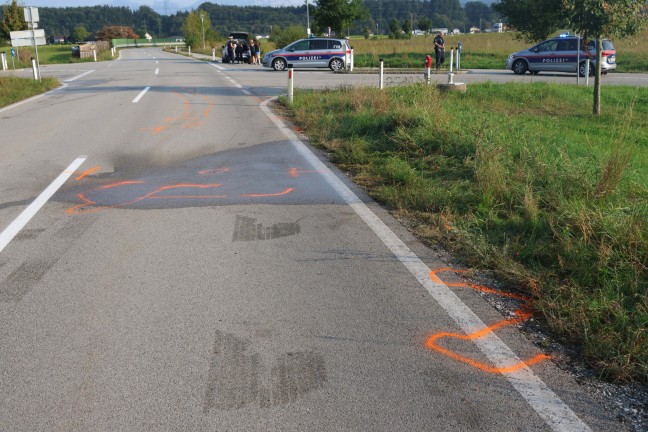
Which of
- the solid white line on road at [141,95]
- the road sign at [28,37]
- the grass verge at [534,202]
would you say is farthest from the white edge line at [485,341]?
the road sign at [28,37]

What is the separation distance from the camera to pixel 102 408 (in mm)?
3305

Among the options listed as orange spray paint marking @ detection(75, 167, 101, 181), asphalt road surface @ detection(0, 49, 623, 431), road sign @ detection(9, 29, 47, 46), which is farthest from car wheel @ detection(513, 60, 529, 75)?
orange spray paint marking @ detection(75, 167, 101, 181)

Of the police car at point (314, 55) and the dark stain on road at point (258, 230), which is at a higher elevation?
the police car at point (314, 55)

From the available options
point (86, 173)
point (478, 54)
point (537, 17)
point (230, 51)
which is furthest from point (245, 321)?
point (230, 51)

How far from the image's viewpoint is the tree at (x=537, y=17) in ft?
46.4

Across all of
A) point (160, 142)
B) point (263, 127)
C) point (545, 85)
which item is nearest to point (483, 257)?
point (160, 142)

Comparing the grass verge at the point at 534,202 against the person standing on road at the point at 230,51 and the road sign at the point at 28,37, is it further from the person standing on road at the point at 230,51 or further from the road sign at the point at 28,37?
the person standing on road at the point at 230,51

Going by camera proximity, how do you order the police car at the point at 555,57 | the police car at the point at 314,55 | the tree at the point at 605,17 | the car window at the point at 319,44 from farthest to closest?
the car window at the point at 319,44 → the police car at the point at 314,55 → the police car at the point at 555,57 → the tree at the point at 605,17

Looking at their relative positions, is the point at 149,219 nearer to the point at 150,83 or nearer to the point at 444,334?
the point at 444,334

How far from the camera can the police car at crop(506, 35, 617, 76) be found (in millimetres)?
28156

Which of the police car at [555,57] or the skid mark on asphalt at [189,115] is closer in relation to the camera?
the skid mark on asphalt at [189,115]

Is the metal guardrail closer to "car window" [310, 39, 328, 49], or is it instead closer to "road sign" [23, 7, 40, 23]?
"car window" [310, 39, 328, 49]

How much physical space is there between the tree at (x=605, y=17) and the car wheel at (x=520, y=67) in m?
16.0

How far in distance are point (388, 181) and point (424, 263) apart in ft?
10.0
